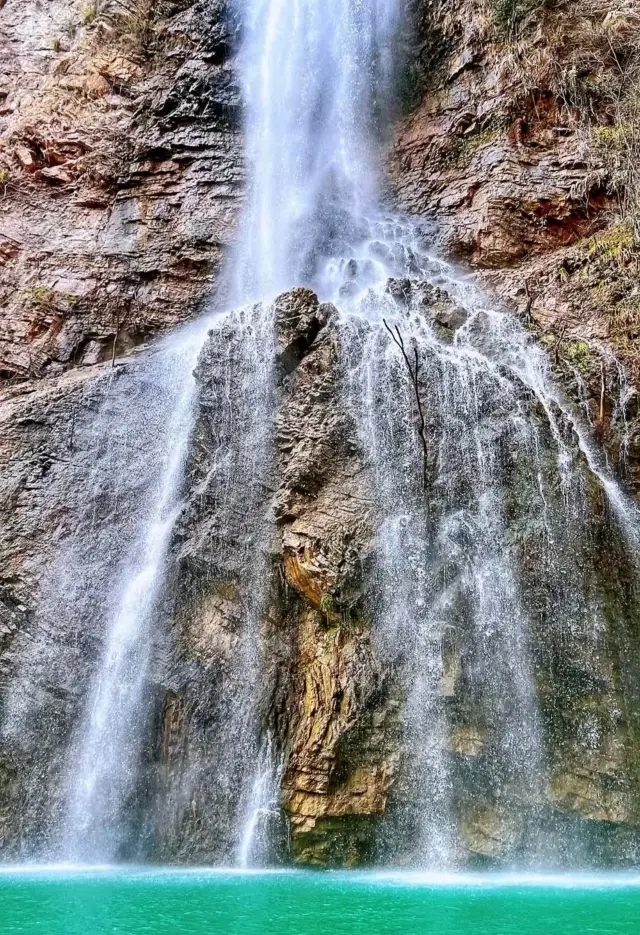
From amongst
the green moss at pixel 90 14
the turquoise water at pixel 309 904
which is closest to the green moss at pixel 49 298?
the green moss at pixel 90 14

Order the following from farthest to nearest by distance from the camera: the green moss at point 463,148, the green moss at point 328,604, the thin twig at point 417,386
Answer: the green moss at point 463,148 → the thin twig at point 417,386 → the green moss at point 328,604

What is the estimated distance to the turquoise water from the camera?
214 inches

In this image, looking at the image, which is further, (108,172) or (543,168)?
(108,172)

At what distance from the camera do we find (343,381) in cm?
1148

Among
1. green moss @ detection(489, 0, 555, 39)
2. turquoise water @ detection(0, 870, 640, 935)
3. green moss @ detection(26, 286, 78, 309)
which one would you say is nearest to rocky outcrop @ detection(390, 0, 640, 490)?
green moss @ detection(489, 0, 555, 39)

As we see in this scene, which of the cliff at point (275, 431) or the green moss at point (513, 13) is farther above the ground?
the green moss at point (513, 13)

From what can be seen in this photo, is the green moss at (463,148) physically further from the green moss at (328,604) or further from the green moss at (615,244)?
the green moss at (328,604)

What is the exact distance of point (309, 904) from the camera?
6.42m

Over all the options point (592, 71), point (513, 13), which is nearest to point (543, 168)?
point (592, 71)

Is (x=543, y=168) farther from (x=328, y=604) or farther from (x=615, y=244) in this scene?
(x=328, y=604)

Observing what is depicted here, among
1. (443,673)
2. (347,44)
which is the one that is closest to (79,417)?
(443,673)

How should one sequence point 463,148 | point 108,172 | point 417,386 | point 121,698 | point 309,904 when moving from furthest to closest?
1. point 108,172
2. point 463,148
3. point 417,386
4. point 121,698
5. point 309,904

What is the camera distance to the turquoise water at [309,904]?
5.43 m

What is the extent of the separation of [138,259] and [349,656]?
376 inches
